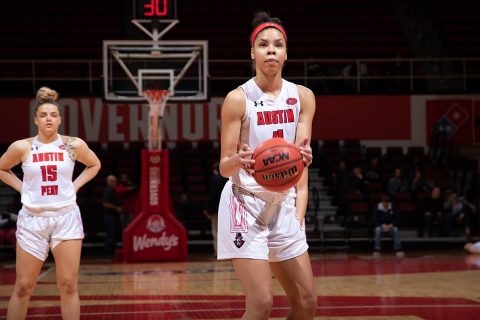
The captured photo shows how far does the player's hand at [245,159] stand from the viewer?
4367 millimetres

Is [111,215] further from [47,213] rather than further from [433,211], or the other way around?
[47,213]

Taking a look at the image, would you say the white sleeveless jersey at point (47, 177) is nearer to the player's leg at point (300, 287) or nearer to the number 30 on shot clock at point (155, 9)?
the player's leg at point (300, 287)

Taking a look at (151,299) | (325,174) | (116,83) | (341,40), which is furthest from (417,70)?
(151,299)

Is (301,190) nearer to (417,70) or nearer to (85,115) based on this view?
(85,115)

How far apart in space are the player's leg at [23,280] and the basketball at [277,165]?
2215 millimetres

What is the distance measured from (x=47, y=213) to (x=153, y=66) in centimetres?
820

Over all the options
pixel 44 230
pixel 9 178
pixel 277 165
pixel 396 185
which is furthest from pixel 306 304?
pixel 396 185

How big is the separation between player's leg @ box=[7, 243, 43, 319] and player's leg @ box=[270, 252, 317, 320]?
208 centimetres

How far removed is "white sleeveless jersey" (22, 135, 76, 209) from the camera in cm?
608

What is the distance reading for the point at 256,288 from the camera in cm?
442

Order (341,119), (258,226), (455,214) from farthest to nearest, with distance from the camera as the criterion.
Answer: (341,119) < (455,214) < (258,226)

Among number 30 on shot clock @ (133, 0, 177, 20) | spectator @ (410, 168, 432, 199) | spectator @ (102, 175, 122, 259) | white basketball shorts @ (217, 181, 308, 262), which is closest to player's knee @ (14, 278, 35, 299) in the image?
white basketball shorts @ (217, 181, 308, 262)

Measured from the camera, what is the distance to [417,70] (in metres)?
22.4

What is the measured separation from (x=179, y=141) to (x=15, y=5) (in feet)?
21.9
